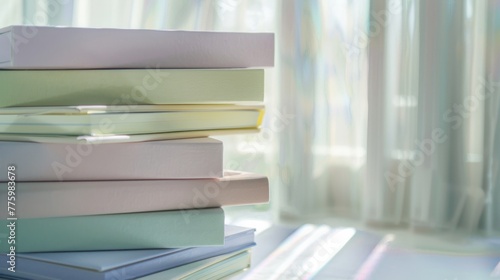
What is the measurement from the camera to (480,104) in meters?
1.28

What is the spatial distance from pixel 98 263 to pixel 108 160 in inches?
4.3

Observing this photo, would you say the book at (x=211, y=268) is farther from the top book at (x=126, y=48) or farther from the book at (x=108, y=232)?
the top book at (x=126, y=48)

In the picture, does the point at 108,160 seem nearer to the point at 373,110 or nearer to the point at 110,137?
the point at 110,137

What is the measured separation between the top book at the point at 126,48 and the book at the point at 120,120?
0.05 m

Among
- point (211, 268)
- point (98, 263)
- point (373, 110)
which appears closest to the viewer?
point (98, 263)

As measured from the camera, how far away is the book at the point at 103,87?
69 centimetres

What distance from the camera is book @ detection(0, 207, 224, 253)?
669 mm

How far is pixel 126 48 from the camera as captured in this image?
70 centimetres

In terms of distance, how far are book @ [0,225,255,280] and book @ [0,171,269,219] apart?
4 centimetres

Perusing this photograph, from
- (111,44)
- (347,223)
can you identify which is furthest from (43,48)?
(347,223)

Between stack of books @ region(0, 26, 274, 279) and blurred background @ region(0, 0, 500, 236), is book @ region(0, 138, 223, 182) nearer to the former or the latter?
stack of books @ region(0, 26, 274, 279)

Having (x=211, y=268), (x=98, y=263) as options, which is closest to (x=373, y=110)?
(x=211, y=268)

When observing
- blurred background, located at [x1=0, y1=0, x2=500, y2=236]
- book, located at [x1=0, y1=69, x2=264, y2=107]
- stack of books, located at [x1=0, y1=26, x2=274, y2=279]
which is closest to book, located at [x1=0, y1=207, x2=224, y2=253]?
stack of books, located at [x1=0, y1=26, x2=274, y2=279]

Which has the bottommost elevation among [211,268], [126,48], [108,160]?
[211,268]
